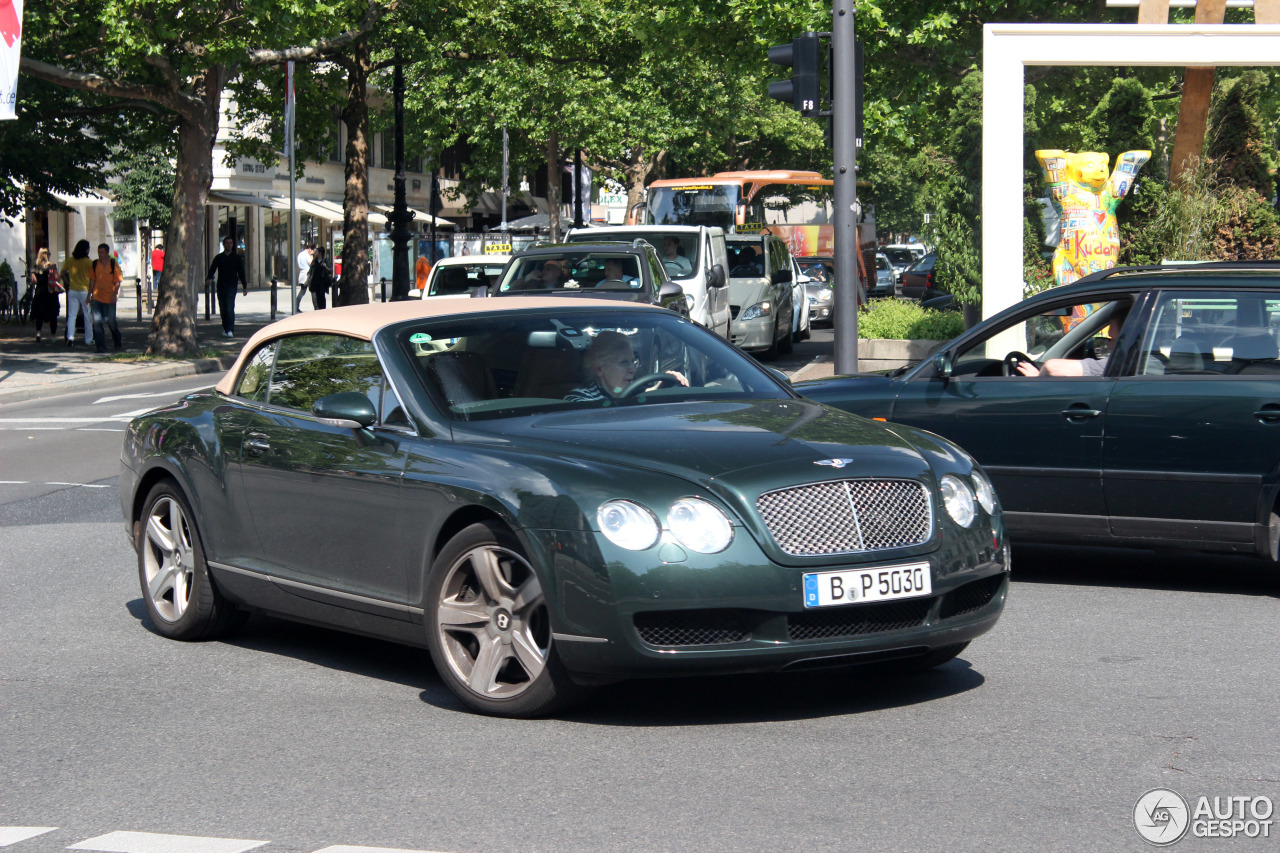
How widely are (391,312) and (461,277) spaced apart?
15776 mm

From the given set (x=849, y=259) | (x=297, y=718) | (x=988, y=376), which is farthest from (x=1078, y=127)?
(x=297, y=718)

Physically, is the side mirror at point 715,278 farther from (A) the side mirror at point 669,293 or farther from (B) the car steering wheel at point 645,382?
(B) the car steering wheel at point 645,382

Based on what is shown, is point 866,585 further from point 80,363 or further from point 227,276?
point 227,276

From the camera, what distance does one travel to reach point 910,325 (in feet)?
66.7

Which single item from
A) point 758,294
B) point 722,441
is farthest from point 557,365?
point 758,294

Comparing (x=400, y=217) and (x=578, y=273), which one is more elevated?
(x=400, y=217)

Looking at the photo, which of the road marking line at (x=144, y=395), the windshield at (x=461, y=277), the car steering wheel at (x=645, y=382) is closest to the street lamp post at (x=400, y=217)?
the windshield at (x=461, y=277)

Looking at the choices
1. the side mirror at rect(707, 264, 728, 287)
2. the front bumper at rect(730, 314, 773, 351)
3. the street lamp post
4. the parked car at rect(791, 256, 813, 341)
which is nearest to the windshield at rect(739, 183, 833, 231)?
the parked car at rect(791, 256, 813, 341)

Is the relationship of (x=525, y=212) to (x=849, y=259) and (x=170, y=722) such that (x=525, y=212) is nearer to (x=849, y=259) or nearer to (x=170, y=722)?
(x=849, y=259)

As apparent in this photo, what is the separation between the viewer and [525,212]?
82688 millimetres

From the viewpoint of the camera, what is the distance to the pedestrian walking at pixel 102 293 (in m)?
27.1

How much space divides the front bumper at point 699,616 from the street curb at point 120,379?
14.8 m

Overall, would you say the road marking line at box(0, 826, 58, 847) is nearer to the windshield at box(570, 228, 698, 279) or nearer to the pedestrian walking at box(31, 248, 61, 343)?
the windshield at box(570, 228, 698, 279)

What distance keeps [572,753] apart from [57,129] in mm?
28109
